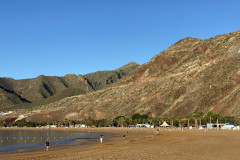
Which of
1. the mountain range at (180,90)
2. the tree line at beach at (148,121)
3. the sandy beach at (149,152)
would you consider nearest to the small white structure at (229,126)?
the tree line at beach at (148,121)

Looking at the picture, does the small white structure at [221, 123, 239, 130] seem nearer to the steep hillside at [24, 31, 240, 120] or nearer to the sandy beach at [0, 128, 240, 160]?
the steep hillside at [24, 31, 240, 120]

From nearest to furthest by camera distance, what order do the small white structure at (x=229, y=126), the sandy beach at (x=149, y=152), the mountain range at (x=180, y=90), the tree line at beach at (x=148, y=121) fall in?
the sandy beach at (x=149, y=152)
the small white structure at (x=229, y=126)
the tree line at beach at (x=148, y=121)
the mountain range at (x=180, y=90)

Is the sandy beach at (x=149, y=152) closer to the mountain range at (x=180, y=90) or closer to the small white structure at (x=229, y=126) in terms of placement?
the small white structure at (x=229, y=126)

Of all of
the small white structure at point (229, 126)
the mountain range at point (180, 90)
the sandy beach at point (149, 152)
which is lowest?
the sandy beach at point (149, 152)

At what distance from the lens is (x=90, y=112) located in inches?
6649

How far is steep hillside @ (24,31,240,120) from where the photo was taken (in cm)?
11762

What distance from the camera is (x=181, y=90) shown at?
13675cm

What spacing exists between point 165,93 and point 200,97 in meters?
23.5

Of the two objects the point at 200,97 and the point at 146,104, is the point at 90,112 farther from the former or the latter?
the point at 200,97

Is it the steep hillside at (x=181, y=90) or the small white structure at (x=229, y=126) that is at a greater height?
the steep hillside at (x=181, y=90)

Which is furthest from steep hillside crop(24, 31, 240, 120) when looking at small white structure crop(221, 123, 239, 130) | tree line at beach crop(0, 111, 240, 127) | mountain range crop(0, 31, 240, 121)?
small white structure crop(221, 123, 239, 130)

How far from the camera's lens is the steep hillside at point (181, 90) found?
386 feet

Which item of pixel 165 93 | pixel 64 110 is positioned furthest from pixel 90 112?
pixel 165 93

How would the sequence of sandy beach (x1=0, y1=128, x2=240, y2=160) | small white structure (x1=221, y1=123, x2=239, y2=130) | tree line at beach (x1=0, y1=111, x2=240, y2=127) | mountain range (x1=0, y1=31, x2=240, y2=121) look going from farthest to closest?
mountain range (x1=0, y1=31, x2=240, y2=121) < tree line at beach (x1=0, y1=111, x2=240, y2=127) < small white structure (x1=221, y1=123, x2=239, y2=130) < sandy beach (x1=0, y1=128, x2=240, y2=160)
